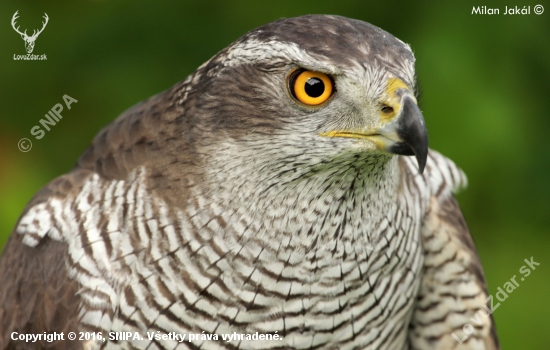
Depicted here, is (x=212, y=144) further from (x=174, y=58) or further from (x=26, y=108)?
(x=26, y=108)

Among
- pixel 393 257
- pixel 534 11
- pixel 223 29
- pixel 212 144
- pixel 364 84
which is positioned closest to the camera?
pixel 364 84

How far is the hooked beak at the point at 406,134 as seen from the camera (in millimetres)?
2268

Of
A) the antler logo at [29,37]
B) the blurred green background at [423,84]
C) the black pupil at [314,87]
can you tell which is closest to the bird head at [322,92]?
the black pupil at [314,87]

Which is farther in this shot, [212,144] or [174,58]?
[174,58]

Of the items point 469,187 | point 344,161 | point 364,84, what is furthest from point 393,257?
point 469,187

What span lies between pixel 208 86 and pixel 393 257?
1012 mm

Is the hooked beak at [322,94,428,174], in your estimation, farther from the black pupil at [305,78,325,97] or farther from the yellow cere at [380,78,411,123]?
the black pupil at [305,78,325,97]

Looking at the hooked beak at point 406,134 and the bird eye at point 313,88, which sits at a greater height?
the bird eye at point 313,88

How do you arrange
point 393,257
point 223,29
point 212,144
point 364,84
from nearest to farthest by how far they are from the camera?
point 364,84 → point 212,144 → point 393,257 → point 223,29

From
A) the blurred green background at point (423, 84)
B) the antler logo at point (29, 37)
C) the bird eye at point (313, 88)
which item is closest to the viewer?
the bird eye at point (313, 88)

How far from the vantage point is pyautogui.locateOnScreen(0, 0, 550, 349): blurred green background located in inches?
159

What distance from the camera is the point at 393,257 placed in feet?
9.21

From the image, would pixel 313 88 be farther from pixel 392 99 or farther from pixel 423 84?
pixel 423 84

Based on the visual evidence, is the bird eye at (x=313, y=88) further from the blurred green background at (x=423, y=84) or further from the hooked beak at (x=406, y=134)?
the blurred green background at (x=423, y=84)
